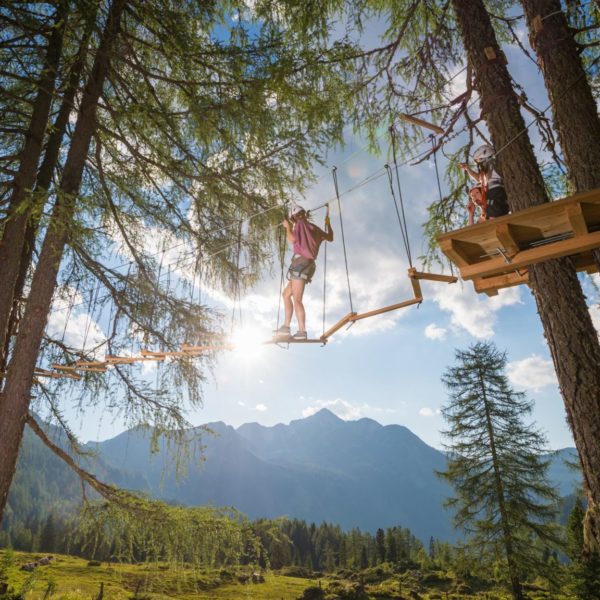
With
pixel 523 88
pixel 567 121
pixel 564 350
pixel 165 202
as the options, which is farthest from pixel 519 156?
pixel 165 202

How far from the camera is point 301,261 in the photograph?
16.4 ft

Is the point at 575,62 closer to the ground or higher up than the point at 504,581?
higher up

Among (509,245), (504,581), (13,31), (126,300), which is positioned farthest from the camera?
(504,581)

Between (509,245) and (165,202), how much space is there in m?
5.04

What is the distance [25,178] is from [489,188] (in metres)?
5.56

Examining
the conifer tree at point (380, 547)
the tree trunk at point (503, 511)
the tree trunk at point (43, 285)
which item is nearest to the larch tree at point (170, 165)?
the tree trunk at point (43, 285)

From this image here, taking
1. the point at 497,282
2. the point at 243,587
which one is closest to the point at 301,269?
the point at 497,282

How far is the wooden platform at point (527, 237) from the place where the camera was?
3074 millimetres

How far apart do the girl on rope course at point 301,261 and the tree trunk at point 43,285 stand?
7.77ft

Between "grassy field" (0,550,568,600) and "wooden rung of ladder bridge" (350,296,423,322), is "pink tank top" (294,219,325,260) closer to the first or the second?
"wooden rung of ladder bridge" (350,296,423,322)

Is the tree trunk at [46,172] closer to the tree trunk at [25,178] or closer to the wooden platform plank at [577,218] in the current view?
the tree trunk at [25,178]

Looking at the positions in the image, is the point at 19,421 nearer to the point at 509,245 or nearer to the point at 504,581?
the point at 509,245

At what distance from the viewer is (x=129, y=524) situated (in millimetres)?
5176

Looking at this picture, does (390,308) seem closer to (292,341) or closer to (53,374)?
(292,341)
